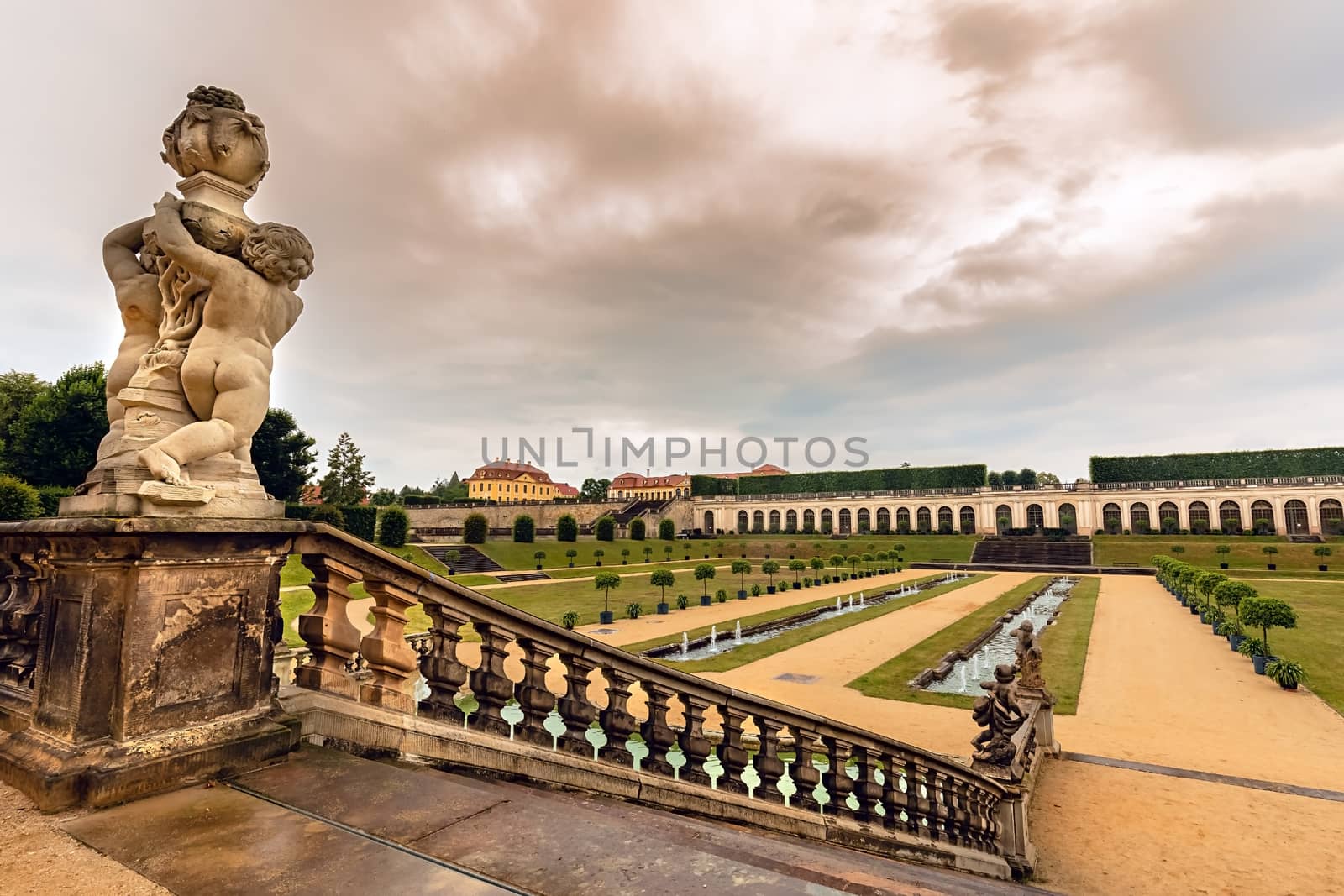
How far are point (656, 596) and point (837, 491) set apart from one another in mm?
61942

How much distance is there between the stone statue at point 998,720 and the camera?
7.38 meters

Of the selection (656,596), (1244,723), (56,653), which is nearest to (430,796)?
(56,653)

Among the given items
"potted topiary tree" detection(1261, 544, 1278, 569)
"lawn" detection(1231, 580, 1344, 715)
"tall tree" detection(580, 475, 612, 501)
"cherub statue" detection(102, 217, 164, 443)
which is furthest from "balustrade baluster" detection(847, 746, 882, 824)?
"tall tree" detection(580, 475, 612, 501)

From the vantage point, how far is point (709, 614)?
24750 millimetres

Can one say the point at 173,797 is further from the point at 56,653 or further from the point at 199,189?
the point at 199,189

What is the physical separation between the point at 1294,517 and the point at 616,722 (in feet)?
267

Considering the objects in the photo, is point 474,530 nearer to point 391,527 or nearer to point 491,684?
point 391,527

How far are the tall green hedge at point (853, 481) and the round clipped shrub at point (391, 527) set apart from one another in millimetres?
57060

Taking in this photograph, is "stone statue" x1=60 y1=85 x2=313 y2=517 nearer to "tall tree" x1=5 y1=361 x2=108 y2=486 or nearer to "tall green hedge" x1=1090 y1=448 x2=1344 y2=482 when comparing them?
"tall tree" x1=5 y1=361 x2=108 y2=486

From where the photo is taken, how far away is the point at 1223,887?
251 inches

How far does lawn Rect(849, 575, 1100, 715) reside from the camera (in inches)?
527

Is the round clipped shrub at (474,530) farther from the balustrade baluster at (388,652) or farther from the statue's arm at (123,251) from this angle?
the balustrade baluster at (388,652)

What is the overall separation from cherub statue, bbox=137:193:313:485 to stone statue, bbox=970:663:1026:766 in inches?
303

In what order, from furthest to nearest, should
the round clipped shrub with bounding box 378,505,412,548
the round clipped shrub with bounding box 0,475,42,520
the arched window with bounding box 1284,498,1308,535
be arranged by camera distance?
the arched window with bounding box 1284,498,1308,535
the round clipped shrub with bounding box 378,505,412,548
the round clipped shrub with bounding box 0,475,42,520
